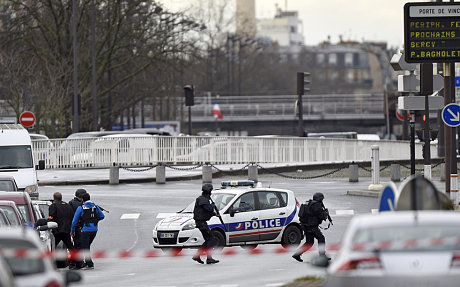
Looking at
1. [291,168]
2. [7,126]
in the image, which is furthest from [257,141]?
[7,126]

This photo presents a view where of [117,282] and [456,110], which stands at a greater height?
[456,110]

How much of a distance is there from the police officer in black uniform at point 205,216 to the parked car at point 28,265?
12052 millimetres

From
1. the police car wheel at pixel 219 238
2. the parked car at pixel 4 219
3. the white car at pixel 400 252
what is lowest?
the police car wheel at pixel 219 238

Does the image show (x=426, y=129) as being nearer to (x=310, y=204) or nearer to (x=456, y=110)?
(x=456, y=110)

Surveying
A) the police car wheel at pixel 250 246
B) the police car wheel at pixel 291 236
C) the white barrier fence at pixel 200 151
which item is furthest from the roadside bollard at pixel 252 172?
the police car wheel at pixel 250 246

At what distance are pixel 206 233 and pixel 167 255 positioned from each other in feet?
11.5

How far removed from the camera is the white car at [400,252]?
10.3 metres

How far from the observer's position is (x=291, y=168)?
168 ft

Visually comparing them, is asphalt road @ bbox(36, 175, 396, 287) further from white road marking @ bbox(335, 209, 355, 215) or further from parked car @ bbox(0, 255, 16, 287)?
parked car @ bbox(0, 255, 16, 287)

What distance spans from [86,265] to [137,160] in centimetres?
2814

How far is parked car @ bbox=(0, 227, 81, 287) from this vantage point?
9.64 metres

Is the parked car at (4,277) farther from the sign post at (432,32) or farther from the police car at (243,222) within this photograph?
the sign post at (432,32)

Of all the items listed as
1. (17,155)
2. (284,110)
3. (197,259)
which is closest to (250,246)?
(197,259)

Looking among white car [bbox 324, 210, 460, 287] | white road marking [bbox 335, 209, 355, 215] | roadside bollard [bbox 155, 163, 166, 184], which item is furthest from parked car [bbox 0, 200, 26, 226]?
roadside bollard [bbox 155, 163, 166, 184]
